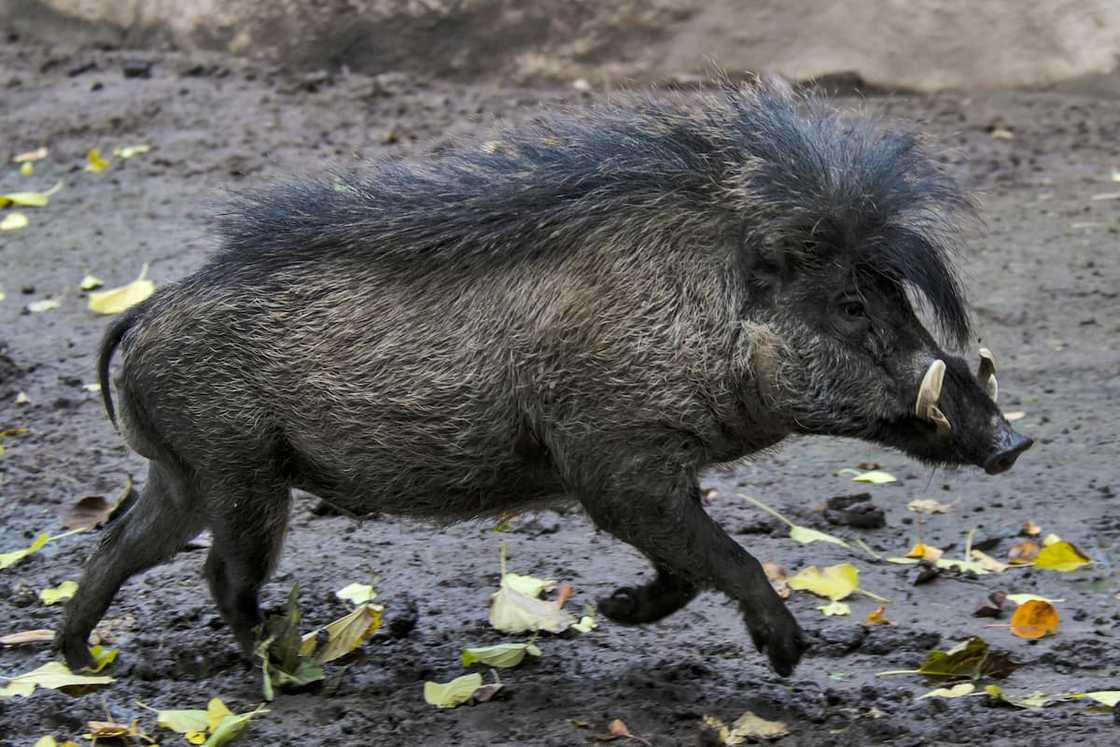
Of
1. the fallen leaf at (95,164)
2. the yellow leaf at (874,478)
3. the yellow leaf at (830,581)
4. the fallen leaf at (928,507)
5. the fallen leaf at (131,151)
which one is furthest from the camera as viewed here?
the fallen leaf at (131,151)

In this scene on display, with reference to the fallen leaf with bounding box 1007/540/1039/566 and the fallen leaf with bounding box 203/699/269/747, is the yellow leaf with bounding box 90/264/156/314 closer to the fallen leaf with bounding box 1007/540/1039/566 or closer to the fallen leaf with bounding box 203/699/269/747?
the fallen leaf with bounding box 203/699/269/747

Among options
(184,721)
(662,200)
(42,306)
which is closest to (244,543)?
(184,721)

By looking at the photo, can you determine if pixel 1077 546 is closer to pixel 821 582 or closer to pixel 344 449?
pixel 821 582

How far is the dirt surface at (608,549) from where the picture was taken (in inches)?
151

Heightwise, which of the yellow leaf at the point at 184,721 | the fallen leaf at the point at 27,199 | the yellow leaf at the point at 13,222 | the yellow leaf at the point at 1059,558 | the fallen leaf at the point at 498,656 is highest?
the fallen leaf at the point at 27,199

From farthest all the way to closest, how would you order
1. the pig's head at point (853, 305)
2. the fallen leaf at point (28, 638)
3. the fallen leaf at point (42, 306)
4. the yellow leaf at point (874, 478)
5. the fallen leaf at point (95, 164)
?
the fallen leaf at point (95, 164), the fallen leaf at point (42, 306), the yellow leaf at point (874, 478), the fallen leaf at point (28, 638), the pig's head at point (853, 305)

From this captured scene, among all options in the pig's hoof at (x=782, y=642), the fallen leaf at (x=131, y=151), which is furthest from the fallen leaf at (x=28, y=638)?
the fallen leaf at (x=131, y=151)

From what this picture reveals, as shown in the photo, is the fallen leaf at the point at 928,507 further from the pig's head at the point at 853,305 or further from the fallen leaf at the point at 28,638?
the fallen leaf at the point at 28,638

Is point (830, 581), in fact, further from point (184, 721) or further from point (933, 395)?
point (184, 721)

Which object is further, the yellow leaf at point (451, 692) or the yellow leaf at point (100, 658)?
the yellow leaf at point (100, 658)

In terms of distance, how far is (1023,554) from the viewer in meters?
4.67

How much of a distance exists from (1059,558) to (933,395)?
1.15 m

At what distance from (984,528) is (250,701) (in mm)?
2285

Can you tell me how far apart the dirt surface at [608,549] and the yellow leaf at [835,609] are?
0.04m
